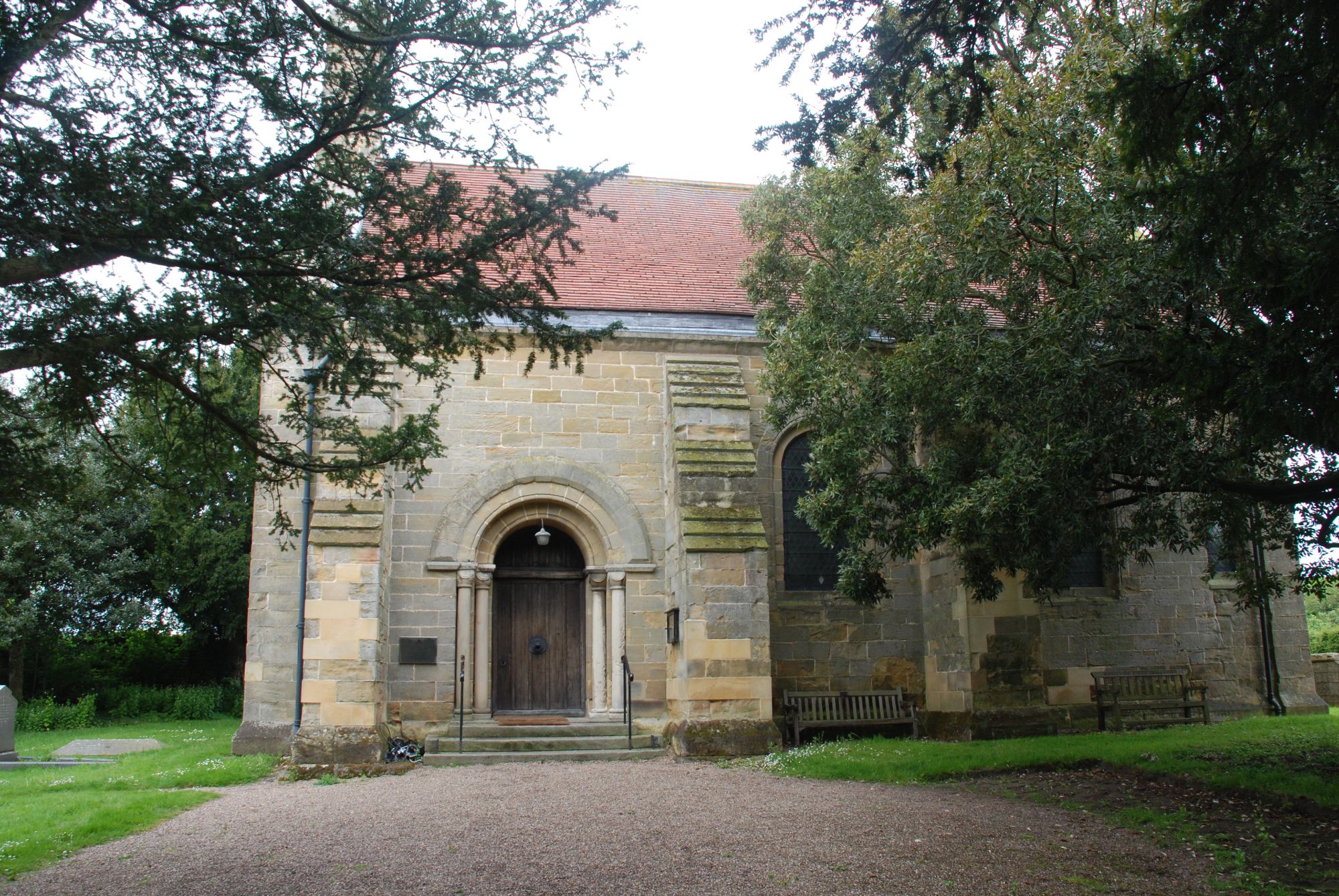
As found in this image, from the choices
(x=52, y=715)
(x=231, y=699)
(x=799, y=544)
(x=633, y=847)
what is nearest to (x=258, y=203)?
(x=633, y=847)

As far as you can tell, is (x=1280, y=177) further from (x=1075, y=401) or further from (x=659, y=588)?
(x=659, y=588)

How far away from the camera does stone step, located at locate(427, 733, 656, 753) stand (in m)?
11.7

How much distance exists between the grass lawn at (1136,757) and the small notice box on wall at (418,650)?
434cm

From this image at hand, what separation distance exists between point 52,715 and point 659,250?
47.1ft

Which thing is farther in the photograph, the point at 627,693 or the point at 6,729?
the point at 627,693

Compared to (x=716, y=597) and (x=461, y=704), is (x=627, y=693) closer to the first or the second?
(x=716, y=597)

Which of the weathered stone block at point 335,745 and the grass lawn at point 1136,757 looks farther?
the weathered stone block at point 335,745

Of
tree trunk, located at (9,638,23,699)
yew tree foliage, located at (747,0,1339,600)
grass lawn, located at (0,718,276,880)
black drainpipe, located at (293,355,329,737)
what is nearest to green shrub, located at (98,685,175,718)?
tree trunk, located at (9,638,23,699)

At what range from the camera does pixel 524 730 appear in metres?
12.1

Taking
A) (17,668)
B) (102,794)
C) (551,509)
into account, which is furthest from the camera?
(17,668)

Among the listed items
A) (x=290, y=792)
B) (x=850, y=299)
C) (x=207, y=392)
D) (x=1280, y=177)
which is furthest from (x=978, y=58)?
(x=290, y=792)

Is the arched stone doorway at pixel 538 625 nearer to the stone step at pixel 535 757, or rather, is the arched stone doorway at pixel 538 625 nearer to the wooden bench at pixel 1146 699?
the stone step at pixel 535 757

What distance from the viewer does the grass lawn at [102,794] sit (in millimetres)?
7023

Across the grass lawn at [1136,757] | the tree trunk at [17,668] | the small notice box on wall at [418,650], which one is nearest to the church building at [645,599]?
the small notice box on wall at [418,650]
